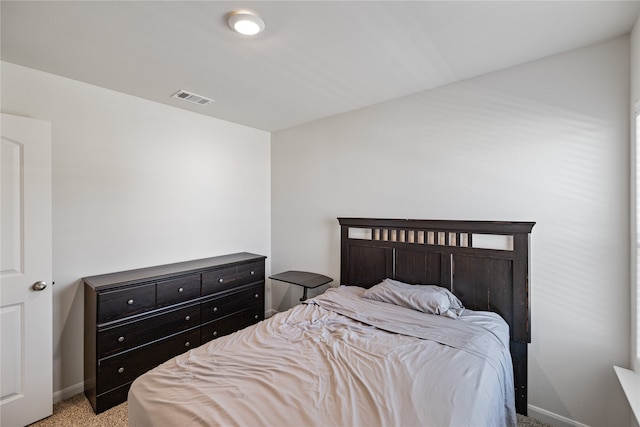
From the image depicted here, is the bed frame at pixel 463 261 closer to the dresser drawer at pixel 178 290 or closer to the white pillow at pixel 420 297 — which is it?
the white pillow at pixel 420 297

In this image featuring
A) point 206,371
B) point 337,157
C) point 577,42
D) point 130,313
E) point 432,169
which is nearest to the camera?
point 206,371

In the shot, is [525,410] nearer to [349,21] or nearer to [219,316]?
[219,316]

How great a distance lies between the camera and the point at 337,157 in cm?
335

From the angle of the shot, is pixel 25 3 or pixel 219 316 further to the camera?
pixel 219 316

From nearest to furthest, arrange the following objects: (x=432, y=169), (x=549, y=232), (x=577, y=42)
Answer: (x=577, y=42) → (x=549, y=232) → (x=432, y=169)

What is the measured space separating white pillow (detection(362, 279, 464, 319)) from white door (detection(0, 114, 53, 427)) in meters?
2.52

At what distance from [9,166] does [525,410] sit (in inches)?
162

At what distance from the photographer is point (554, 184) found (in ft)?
6.84

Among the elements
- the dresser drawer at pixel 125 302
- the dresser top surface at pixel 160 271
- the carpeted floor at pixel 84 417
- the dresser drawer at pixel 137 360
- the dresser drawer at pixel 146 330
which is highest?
the dresser top surface at pixel 160 271

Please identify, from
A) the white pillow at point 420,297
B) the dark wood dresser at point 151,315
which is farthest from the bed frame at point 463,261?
the dark wood dresser at point 151,315

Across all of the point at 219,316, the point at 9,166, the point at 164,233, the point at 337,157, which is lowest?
the point at 219,316

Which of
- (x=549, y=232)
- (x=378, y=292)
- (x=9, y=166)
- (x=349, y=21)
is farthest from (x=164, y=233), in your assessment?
(x=549, y=232)

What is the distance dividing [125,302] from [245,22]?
2.27 m

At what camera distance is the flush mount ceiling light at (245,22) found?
1.61m
